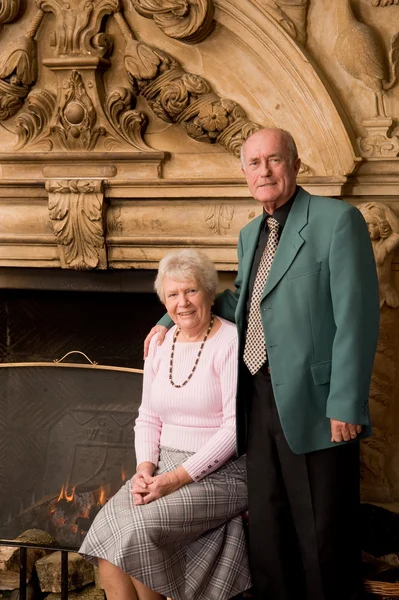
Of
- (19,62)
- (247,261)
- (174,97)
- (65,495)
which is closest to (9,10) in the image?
(19,62)

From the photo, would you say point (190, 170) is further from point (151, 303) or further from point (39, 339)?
point (39, 339)

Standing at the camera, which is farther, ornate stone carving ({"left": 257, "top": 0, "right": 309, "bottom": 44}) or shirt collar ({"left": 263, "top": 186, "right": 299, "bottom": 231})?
ornate stone carving ({"left": 257, "top": 0, "right": 309, "bottom": 44})

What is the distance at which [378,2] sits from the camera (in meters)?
3.23

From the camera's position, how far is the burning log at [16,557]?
342 centimetres

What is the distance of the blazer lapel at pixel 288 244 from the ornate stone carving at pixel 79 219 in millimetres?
1181

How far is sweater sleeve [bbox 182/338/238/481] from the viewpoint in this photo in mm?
2734

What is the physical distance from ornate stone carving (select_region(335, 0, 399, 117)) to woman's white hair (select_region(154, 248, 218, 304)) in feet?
2.88

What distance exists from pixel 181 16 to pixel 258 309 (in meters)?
1.29

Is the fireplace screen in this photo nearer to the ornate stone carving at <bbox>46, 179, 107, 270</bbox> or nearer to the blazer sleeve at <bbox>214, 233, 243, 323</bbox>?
the ornate stone carving at <bbox>46, 179, 107, 270</bbox>

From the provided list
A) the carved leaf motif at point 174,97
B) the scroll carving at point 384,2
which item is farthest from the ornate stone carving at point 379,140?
the carved leaf motif at point 174,97

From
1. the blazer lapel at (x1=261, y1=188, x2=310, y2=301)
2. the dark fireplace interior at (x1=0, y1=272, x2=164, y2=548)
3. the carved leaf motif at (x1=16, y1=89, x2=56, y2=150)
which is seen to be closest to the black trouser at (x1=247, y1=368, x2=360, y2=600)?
the blazer lapel at (x1=261, y1=188, x2=310, y2=301)

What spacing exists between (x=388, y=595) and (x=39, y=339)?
1.92 metres

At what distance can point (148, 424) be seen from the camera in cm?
294

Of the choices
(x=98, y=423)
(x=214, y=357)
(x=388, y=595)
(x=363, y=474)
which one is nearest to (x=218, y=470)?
(x=214, y=357)
